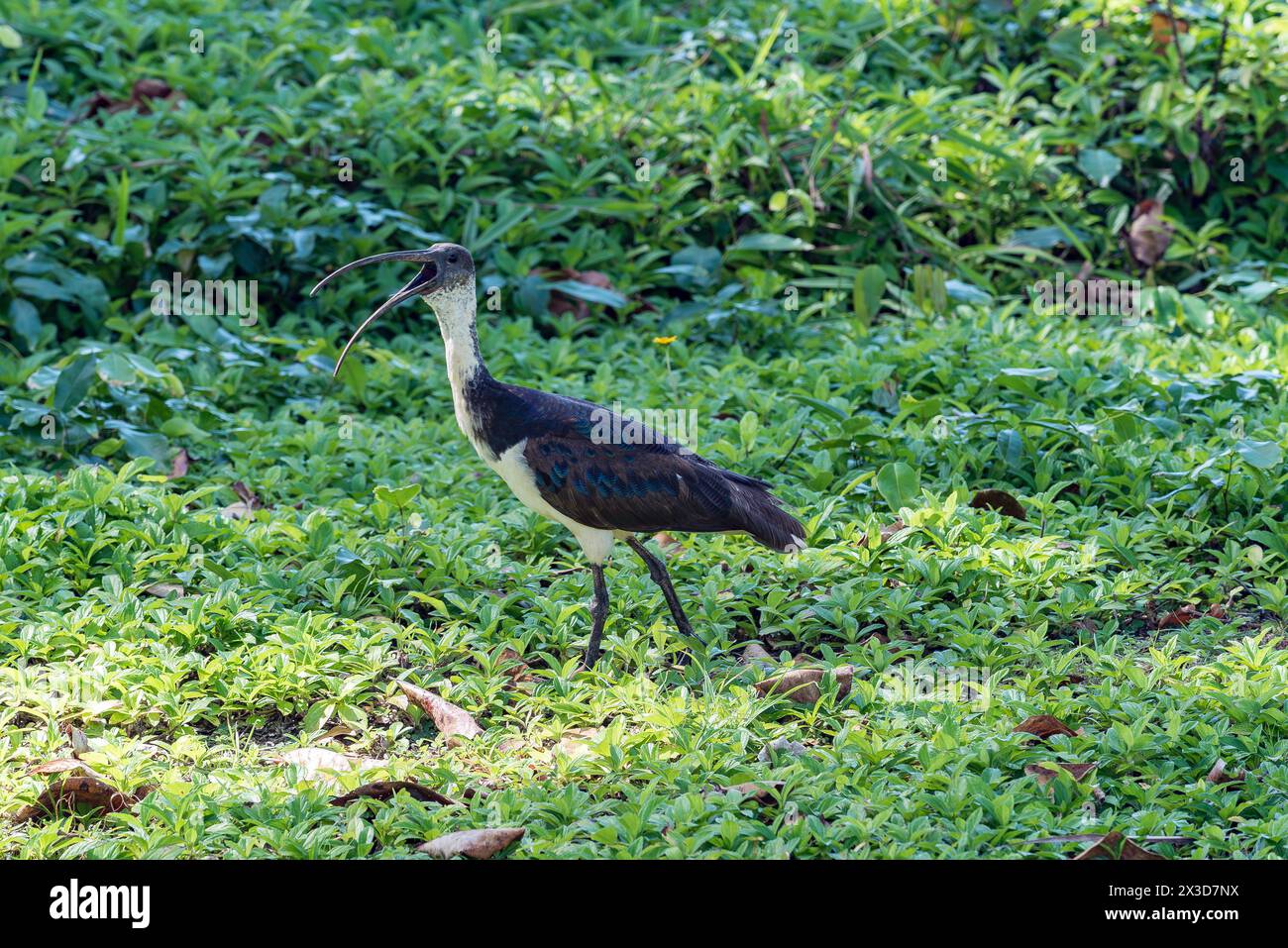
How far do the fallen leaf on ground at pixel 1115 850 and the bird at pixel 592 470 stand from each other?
5.66 ft

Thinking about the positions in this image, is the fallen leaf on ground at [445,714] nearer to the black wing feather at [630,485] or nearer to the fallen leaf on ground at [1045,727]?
the black wing feather at [630,485]

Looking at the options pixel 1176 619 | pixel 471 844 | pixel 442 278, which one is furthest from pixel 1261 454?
pixel 471 844

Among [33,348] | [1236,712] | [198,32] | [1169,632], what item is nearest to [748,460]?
[1169,632]

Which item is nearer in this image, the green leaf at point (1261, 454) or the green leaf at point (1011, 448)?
the green leaf at point (1261, 454)

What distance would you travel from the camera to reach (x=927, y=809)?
4.07m

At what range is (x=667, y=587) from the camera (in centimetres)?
522

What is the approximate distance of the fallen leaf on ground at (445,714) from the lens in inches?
182

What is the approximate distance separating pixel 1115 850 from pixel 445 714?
2.00 meters

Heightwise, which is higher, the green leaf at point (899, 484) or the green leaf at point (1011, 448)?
the green leaf at point (1011, 448)

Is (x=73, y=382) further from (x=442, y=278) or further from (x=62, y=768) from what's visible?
(x=62, y=768)

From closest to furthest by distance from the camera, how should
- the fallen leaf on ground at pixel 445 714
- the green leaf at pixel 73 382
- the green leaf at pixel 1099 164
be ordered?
the fallen leaf on ground at pixel 445 714
the green leaf at pixel 73 382
the green leaf at pixel 1099 164

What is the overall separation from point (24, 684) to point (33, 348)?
3.32 metres

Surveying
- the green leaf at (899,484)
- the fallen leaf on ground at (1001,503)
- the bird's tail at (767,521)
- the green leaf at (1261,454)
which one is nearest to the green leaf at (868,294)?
the green leaf at (899,484)

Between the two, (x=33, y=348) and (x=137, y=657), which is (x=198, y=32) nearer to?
(x=33, y=348)
